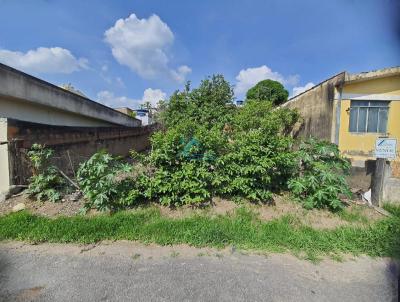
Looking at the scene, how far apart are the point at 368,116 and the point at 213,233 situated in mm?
8172

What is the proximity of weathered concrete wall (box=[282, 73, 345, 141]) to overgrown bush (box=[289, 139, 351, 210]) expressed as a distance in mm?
2748

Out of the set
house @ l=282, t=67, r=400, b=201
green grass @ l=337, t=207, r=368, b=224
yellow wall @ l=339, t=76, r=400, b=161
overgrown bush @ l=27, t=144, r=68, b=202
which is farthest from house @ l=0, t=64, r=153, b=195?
yellow wall @ l=339, t=76, r=400, b=161

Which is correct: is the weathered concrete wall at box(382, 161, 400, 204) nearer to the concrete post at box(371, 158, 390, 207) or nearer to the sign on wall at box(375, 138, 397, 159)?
the concrete post at box(371, 158, 390, 207)

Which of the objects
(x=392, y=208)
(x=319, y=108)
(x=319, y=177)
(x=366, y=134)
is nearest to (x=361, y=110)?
(x=366, y=134)

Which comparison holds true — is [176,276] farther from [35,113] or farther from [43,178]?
[35,113]

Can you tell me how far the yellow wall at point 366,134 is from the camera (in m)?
7.98

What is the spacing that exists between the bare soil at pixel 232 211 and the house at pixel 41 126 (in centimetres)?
80

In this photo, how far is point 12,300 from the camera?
214 cm

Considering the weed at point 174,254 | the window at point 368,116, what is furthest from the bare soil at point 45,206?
the window at point 368,116

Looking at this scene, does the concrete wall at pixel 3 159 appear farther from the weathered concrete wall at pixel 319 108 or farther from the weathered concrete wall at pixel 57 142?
the weathered concrete wall at pixel 319 108

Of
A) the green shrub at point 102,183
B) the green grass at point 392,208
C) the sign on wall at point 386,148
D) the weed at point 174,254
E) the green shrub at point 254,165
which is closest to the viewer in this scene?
the weed at point 174,254

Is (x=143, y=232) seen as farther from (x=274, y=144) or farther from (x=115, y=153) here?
(x=115, y=153)

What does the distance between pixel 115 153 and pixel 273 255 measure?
27.8 ft

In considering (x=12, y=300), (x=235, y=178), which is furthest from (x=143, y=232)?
(x=235, y=178)
